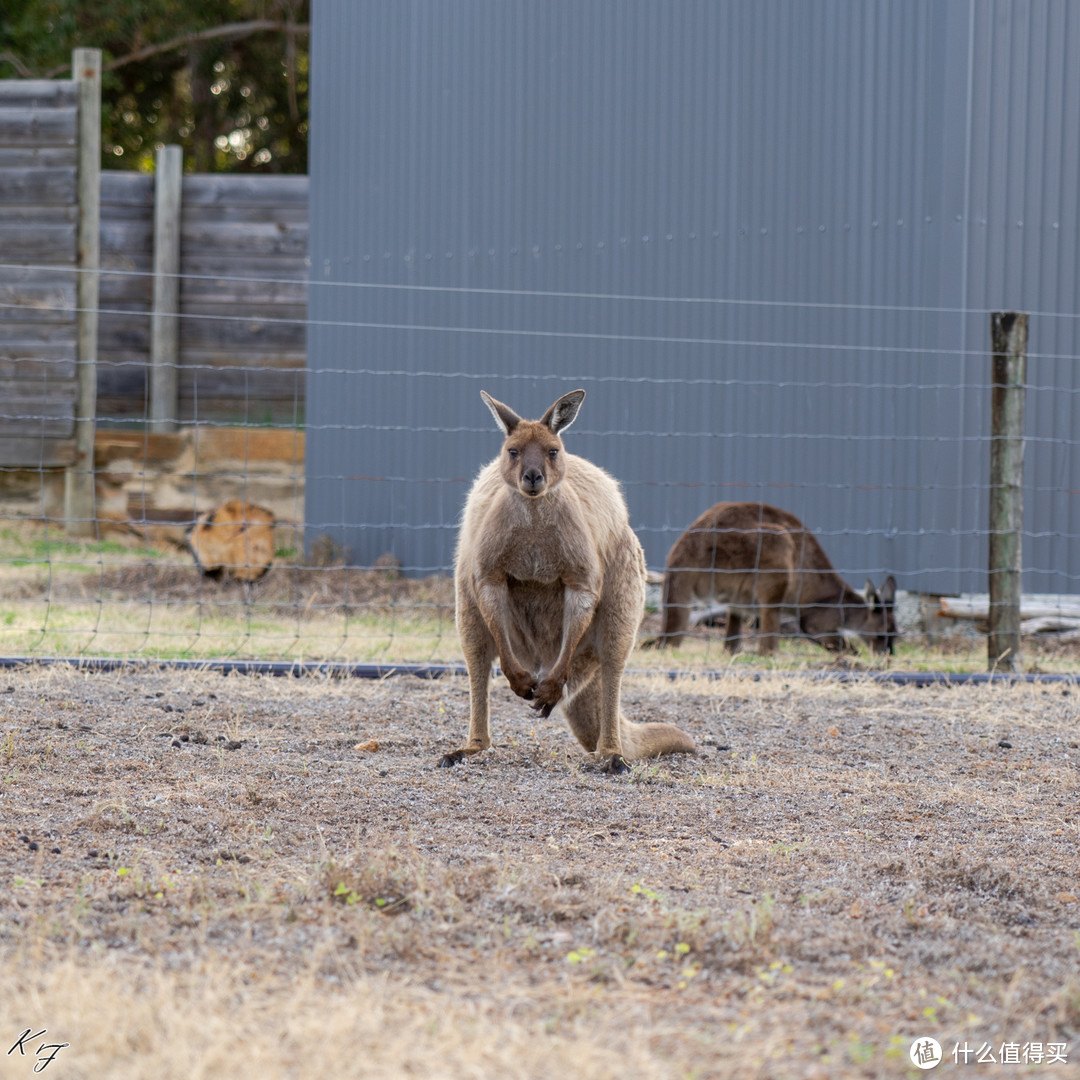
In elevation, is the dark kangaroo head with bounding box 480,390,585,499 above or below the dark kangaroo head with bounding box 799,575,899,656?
above

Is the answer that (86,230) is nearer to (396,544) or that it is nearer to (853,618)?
(396,544)

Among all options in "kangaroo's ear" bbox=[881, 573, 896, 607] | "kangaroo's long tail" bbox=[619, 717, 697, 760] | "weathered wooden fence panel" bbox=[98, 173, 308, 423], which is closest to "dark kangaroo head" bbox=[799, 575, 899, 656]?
"kangaroo's ear" bbox=[881, 573, 896, 607]

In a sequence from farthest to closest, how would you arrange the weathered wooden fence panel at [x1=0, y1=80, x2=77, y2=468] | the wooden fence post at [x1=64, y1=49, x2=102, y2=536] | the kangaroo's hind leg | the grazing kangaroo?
the weathered wooden fence panel at [x1=0, y1=80, x2=77, y2=468]
the wooden fence post at [x1=64, y1=49, x2=102, y2=536]
the grazing kangaroo
the kangaroo's hind leg

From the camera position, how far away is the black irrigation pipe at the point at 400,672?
588 cm

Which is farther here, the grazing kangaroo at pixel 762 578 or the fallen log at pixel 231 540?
the fallen log at pixel 231 540

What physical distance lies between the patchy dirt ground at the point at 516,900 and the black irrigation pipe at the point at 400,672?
2.63ft

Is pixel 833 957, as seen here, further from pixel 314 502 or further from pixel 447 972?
pixel 314 502

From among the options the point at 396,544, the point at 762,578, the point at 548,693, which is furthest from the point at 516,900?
the point at 396,544

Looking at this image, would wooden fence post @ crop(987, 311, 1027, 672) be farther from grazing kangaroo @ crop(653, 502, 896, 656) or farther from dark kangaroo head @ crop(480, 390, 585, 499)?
dark kangaroo head @ crop(480, 390, 585, 499)

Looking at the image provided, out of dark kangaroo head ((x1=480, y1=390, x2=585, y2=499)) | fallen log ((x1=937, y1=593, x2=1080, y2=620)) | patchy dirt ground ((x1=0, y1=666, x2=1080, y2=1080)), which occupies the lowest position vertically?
→ patchy dirt ground ((x1=0, y1=666, x2=1080, y2=1080))

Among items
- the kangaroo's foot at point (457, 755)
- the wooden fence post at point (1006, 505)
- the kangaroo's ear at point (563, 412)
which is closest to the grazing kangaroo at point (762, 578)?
the wooden fence post at point (1006, 505)

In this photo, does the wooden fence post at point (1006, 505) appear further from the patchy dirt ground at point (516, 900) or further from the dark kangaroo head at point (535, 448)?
the dark kangaroo head at point (535, 448)

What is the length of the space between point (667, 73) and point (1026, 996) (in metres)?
7.79

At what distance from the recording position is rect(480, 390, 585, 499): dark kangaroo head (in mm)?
4297
